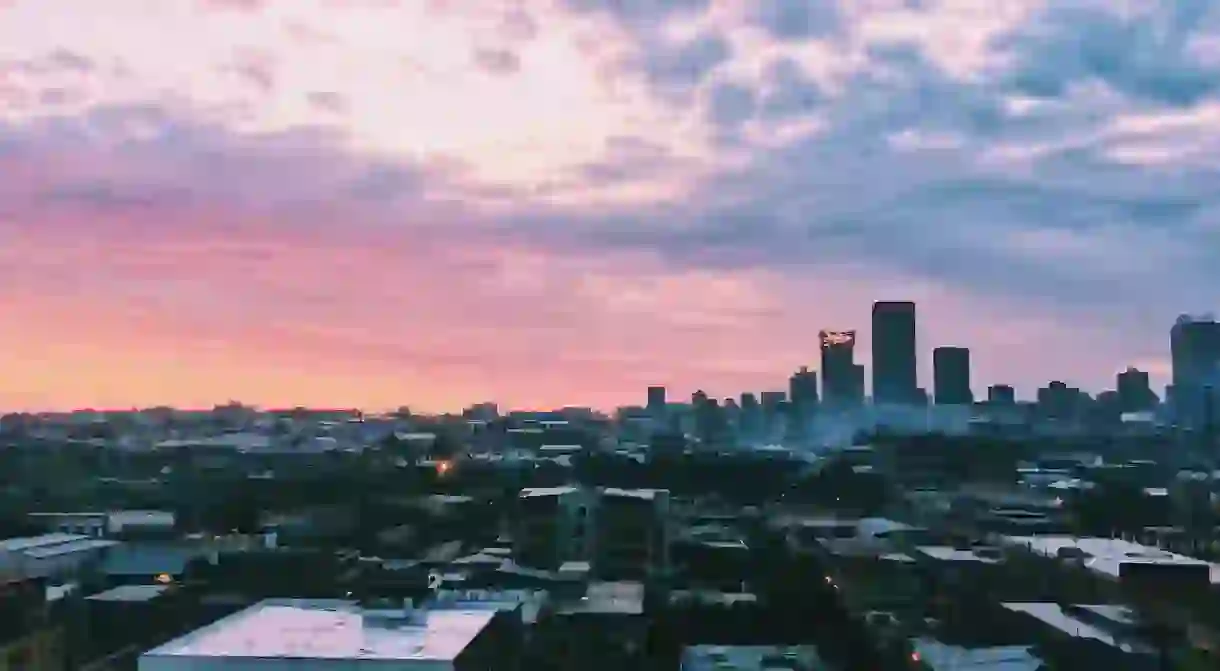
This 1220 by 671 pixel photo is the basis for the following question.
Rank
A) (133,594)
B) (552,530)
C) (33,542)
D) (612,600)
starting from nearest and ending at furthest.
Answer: (133,594)
(612,600)
(33,542)
(552,530)

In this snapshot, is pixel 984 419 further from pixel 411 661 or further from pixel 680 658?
pixel 411 661

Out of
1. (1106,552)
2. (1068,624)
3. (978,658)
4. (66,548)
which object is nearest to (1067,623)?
(1068,624)

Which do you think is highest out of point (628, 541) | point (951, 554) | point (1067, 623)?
point (628, 541)

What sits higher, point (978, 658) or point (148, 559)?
point (148, 559)

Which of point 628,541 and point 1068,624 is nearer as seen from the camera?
point 1068,624

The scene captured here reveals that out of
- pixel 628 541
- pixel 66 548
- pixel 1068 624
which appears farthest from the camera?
pixel 628 541

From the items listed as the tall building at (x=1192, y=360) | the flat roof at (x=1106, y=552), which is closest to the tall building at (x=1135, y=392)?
the tall building at (x=1192, y=360)

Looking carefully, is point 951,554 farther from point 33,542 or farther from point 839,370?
point 839,370

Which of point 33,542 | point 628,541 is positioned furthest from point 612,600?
point 33,542
